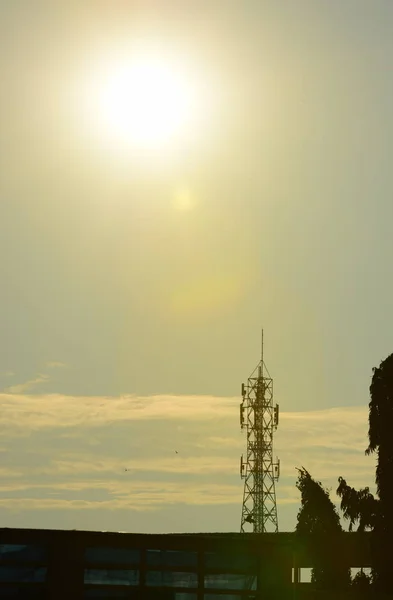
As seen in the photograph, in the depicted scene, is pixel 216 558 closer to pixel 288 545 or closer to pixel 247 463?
pixel 288 545

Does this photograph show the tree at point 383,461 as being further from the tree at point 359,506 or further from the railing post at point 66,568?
the railing post at point 66,568

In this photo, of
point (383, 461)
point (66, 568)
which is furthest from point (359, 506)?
point (66, 568)

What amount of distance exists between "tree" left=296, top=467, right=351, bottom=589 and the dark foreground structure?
8.28m

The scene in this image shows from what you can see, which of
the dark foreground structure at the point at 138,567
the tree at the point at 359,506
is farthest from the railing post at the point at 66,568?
the tree at the point at 359,506

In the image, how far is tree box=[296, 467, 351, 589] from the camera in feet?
155

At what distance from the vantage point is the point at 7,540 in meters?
37.6

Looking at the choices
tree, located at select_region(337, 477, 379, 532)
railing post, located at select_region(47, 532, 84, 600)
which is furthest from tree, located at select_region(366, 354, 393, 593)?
railing post, located at select_region(47, 532, 84, 600)

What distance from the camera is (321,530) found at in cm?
4797

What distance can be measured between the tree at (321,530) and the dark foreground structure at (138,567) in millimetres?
8284

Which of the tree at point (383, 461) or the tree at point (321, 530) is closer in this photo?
the tree at point (383, 461)

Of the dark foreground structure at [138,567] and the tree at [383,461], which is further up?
the tree at [383,461]

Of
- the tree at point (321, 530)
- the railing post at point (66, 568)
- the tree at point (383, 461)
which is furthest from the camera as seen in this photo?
the tree at point (321, 530)

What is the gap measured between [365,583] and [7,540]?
15.2 meters

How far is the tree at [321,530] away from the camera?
4716 cm
